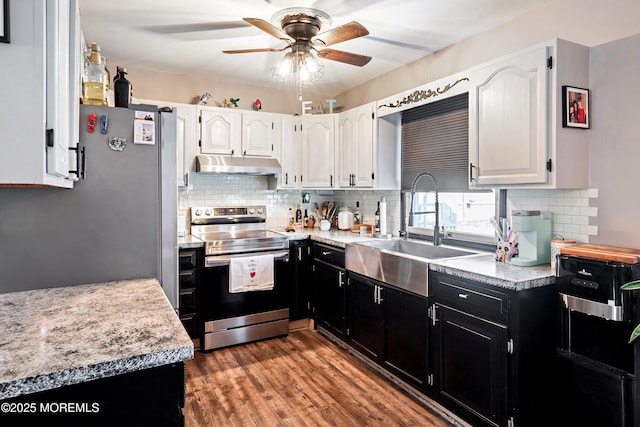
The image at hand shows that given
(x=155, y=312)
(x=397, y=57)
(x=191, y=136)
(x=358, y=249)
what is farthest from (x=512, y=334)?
(x=191, y=136)

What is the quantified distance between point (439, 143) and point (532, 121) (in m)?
1.03

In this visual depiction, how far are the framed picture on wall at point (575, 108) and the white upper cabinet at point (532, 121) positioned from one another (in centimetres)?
3

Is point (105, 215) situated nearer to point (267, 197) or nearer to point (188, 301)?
point (188, 301)

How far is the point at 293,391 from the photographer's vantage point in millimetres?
2688

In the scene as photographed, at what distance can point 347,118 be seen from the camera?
12.8 ft

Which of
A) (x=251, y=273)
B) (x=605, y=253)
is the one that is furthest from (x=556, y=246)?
(x=251, y=273)

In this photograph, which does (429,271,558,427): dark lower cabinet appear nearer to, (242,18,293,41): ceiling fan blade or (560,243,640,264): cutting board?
(560,243,640,264): cutting board

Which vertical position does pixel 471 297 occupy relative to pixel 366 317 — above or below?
above

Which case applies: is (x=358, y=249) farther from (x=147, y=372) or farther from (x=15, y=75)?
(x=15, y=75)

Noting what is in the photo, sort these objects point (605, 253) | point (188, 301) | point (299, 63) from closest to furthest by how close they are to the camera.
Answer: point (605, 253) → point (299, 63) → point (188, 301)

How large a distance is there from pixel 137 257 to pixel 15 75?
1.09 metres

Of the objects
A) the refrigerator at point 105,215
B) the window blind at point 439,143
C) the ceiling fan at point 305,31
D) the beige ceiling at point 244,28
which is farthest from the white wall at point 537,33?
the refrigerator at point 105,215

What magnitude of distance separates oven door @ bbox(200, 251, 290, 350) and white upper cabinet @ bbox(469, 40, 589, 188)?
207 cm

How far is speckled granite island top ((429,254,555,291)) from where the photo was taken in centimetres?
192
